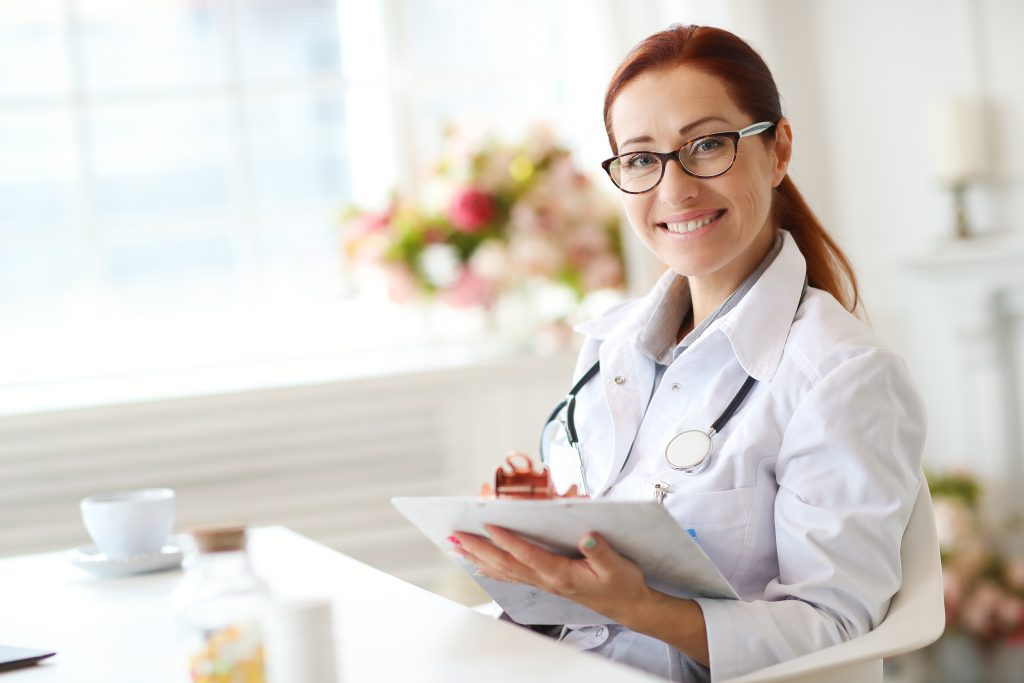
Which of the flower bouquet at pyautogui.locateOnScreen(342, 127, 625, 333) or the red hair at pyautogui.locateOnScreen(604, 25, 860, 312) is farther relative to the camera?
the flower bouquet at pyautogui.locateOnScreen(342, 127, 625, 333)

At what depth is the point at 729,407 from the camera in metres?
1.45

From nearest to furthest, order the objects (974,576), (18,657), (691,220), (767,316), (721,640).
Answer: (18,657) → (721,640) → (767,316) → (691,220) → (974,576)

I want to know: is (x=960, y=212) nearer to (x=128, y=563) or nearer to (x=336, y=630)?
(x=128, y=563)

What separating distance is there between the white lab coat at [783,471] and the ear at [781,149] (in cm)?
11

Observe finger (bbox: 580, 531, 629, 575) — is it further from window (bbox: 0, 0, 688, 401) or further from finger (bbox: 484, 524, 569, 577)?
window (bbox: 0, 0, 688, 401)

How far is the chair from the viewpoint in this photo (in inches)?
47.9

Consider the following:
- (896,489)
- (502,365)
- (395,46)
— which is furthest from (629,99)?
(395,46)

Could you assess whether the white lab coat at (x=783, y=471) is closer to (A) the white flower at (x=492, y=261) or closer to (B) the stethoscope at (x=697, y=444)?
(B) the stethoscope at (x=697, y=444)

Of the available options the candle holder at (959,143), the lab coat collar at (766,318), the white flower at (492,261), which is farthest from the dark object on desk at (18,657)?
the candle holder at (959,143)

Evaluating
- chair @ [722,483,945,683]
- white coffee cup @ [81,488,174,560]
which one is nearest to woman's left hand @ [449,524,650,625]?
chair @ [722,483,945,683]

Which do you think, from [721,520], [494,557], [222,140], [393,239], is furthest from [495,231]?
[494,557]

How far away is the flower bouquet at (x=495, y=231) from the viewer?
10.7 ft

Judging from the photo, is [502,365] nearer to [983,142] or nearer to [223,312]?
[223,312]

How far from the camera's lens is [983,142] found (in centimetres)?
316
